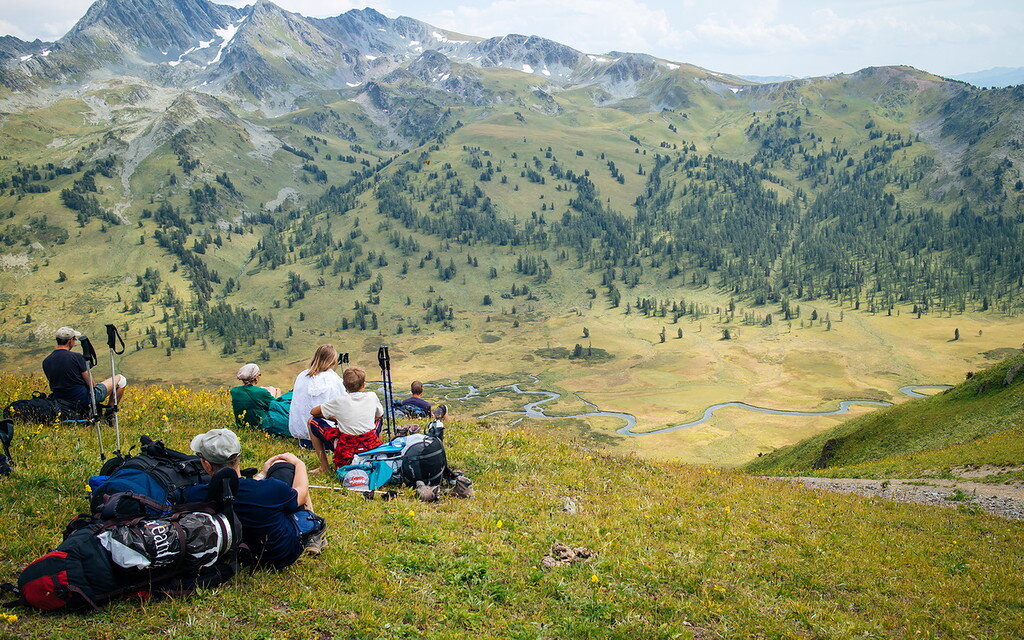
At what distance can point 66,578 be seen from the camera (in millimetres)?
9250

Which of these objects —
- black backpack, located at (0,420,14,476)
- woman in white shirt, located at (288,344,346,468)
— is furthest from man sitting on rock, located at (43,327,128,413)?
woman in white shirt, located at (288,344,346,468)

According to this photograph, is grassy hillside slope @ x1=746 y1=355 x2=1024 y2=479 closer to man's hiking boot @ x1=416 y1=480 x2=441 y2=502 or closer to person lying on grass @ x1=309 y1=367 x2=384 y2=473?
man's hiking boot @ x1=416 y1=480 x2=441 y2=502

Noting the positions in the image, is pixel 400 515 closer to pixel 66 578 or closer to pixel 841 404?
pixel 66 578

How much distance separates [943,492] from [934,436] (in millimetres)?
21281

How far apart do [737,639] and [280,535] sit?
970 centimetres

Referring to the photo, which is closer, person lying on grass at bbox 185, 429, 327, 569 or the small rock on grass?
person lying on grass at bbox 185, 429, 327, 569

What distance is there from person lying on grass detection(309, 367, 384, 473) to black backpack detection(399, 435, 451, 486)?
146cm

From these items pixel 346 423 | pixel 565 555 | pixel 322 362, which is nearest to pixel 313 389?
pixel 322 362

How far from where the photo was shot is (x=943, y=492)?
99.9 ft

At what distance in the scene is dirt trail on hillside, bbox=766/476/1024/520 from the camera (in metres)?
27.3

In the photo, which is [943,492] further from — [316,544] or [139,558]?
[139,558]

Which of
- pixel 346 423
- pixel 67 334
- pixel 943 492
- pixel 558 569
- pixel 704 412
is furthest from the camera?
pixel 704 412

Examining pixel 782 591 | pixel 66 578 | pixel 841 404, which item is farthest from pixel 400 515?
pixel 841 404

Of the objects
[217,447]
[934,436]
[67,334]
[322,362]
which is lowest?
[934,436]
